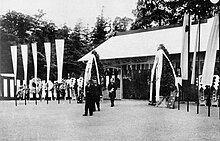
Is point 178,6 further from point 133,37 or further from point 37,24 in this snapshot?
point 133,37

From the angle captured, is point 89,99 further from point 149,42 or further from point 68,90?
point 149,42

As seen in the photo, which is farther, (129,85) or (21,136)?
(129,85)

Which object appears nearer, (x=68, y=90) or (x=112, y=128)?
(x=112, y=128)

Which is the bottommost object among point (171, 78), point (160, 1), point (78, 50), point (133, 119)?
point (133, 119)

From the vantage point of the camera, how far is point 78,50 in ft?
36.6

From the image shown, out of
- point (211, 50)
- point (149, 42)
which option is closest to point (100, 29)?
point (211, 50)

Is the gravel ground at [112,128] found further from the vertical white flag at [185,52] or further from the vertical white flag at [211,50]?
the vertical white flag at [185,52]

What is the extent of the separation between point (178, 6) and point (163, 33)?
29.9ft

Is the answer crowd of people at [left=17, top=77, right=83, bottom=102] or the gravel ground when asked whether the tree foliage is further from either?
crowd of people at [left=17, top=77, right=83, bottom=102]

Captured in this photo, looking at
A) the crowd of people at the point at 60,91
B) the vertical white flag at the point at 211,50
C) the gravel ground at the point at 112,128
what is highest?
the vertical white flag at the point at 211,50

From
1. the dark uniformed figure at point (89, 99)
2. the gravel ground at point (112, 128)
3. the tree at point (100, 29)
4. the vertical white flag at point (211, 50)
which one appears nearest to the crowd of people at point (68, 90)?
the dark uniformed figure at point (89, 99)

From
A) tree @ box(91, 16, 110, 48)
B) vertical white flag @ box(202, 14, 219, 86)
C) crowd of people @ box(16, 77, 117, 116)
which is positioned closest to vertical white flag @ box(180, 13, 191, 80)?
vertical white flag @ box(202, 14, 219, 86)

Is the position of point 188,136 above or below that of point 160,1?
below

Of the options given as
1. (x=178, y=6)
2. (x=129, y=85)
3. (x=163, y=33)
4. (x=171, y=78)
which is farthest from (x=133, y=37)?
(x=178, y=6)
